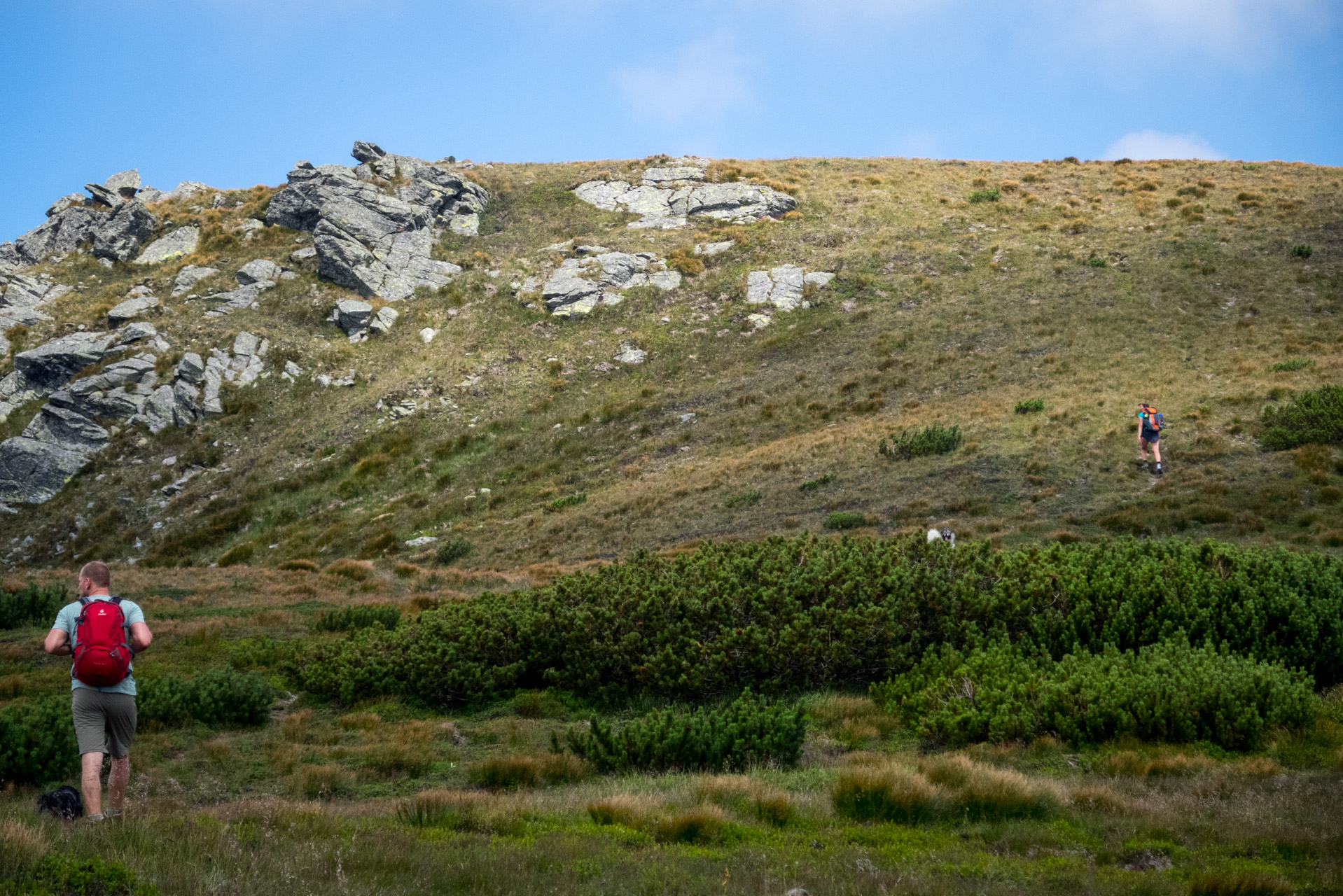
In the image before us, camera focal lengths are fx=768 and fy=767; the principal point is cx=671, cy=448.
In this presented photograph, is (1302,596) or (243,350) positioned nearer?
(1302,596)

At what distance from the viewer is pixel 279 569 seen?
2620 cm

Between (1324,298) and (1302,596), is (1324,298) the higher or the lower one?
the higher one

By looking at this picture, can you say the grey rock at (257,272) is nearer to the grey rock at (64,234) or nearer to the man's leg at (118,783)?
the grey rock at (64,234)

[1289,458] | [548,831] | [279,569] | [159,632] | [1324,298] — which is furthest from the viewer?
[1324,298]

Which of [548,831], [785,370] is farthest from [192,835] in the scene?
[785,370]

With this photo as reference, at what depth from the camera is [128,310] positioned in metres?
45.4

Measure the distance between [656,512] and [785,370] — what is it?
14797 mm

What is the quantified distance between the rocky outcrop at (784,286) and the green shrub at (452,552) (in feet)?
81.4

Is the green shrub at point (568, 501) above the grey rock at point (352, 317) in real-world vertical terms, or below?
below

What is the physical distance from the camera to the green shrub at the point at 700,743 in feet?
27.5

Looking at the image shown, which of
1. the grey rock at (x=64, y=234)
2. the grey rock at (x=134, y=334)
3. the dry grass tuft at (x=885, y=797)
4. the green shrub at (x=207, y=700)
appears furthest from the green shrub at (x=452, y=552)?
the grey rock at (x=64, y=234)

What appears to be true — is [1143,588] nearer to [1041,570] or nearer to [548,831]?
[1041,570]

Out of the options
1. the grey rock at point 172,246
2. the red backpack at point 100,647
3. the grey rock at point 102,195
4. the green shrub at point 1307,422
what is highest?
the grey rock at point 102,195

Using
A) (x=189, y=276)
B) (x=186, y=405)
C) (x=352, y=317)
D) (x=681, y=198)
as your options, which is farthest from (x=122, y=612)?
(x=681, y=198)
